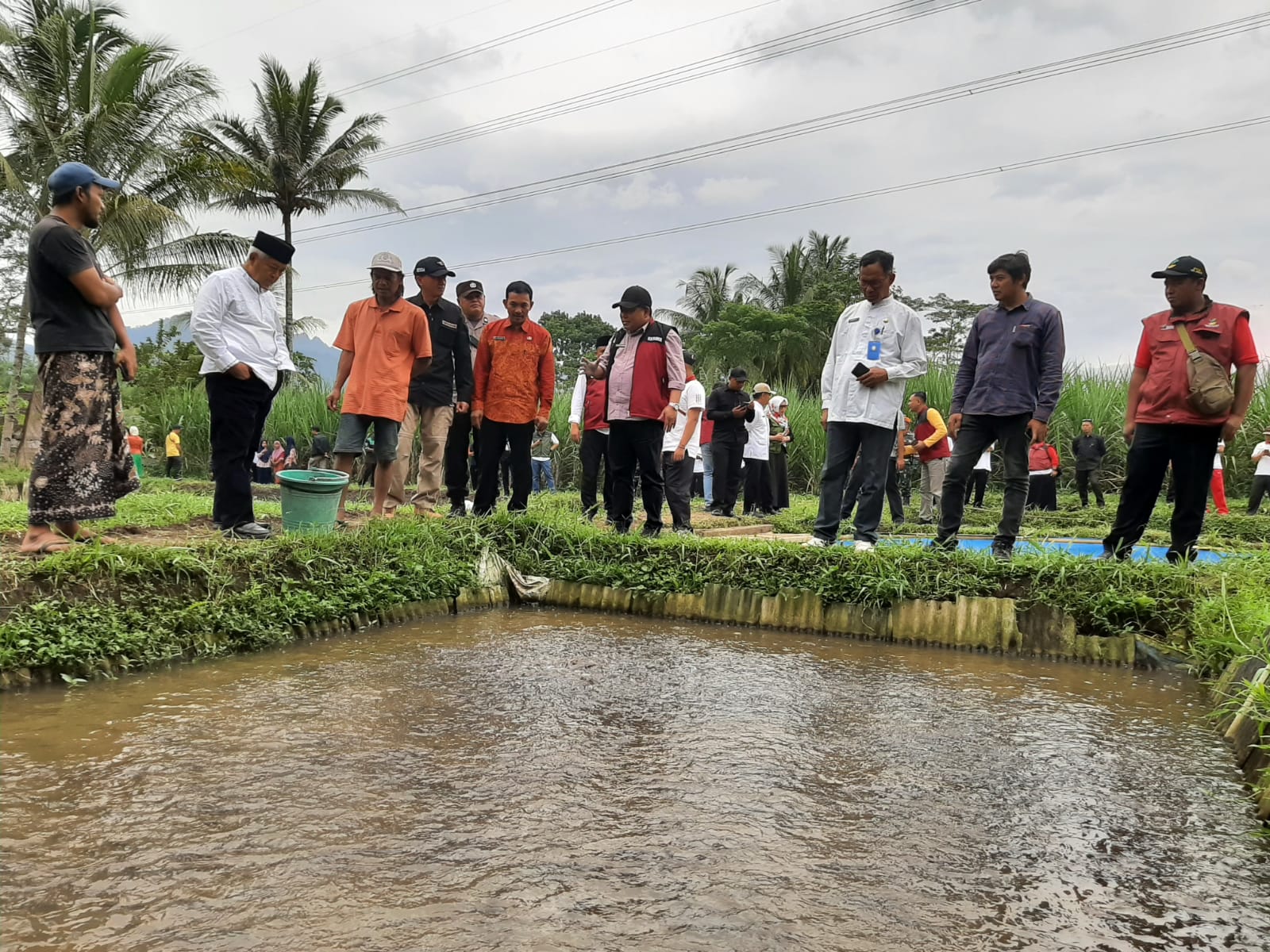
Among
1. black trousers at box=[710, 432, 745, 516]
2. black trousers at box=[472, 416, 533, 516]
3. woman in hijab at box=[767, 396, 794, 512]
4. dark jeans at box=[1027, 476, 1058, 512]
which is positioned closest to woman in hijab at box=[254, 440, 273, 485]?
woman in hijab at box=[767, 396, 794, 512]

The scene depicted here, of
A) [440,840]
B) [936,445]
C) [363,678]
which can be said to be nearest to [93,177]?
[363,678]

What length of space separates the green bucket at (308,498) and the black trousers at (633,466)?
67.0 inches

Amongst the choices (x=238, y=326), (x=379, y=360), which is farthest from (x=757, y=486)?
(x=238, y=326)

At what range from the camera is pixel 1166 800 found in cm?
227

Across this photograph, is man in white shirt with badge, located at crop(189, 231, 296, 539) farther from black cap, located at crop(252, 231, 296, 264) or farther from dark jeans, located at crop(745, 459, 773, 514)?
dark jeans, located at crop(745, 459, 773, 514)

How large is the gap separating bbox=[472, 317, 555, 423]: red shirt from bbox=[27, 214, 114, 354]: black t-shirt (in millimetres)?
2487

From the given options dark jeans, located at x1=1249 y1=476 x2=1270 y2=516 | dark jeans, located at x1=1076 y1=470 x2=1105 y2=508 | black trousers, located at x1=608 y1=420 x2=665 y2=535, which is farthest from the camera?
A: dark jeans, located at x1=1076 y1=470 x2=1105 y2=508

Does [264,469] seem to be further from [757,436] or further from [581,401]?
[581,401]

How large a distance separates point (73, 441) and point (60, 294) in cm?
64

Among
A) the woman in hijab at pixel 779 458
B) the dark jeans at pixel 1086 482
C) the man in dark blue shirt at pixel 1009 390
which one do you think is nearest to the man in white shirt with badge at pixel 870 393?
the man in dark blue shirt at pixel 1009 390

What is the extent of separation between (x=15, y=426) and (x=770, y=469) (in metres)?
13.7

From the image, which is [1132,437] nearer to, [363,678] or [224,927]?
[363,678]

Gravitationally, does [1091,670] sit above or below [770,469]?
below

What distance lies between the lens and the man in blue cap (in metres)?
3.89
